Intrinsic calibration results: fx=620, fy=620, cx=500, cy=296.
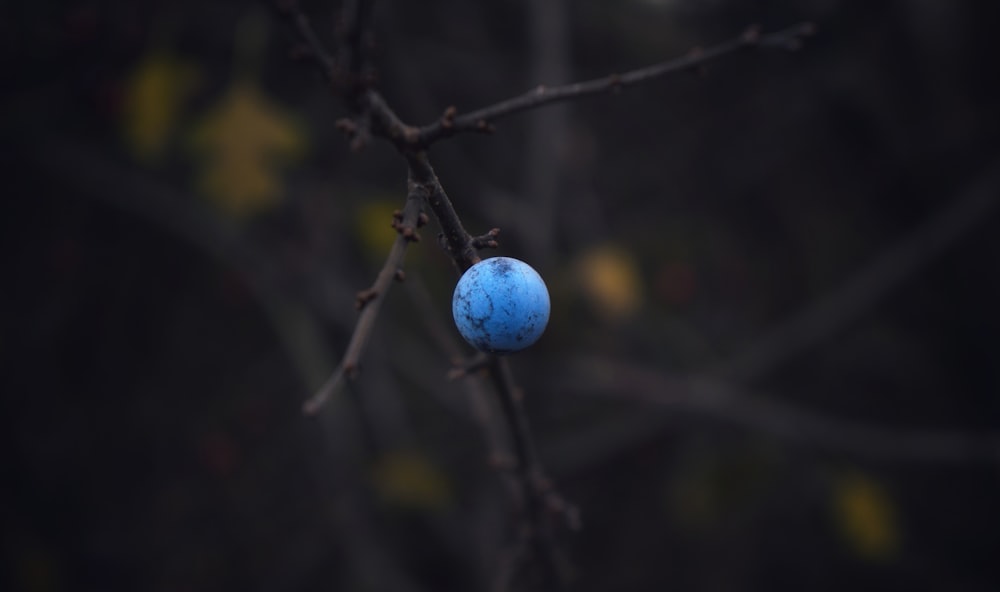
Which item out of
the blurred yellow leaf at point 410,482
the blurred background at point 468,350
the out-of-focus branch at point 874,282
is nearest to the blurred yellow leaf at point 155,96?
the blurred background at point 468,350

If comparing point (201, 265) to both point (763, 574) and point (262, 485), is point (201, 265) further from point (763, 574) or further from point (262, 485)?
point (763, 574)

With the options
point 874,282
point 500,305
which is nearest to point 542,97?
point 500,305

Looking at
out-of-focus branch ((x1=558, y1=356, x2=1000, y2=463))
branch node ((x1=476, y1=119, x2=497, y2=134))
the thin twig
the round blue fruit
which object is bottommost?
the thin twig

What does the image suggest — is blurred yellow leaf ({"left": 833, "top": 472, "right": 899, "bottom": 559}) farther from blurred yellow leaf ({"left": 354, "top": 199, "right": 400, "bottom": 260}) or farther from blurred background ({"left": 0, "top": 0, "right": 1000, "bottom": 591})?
blurred yellow leaf ({"left": 354, "top": 199, "right": 400, "bottom": 260})

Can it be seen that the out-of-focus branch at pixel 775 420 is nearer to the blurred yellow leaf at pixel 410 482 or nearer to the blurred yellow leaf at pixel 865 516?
the blurred yellow leaf at pixel 865 516

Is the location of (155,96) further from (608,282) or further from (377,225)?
(608,282)

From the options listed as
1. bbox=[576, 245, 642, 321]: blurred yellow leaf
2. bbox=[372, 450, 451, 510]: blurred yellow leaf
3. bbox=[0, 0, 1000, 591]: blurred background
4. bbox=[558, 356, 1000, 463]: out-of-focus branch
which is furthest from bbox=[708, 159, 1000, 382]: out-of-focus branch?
bbox=[372, 450, 451, 510]: blurred yellow leaf
